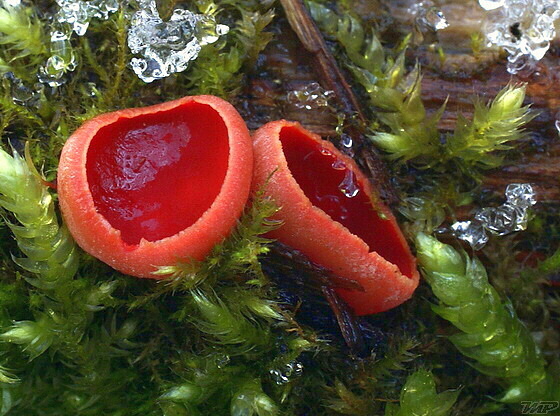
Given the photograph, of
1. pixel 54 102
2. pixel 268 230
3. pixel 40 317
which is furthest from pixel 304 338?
pixel 54 102

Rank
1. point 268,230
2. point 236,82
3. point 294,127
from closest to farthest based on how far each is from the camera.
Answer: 1. point 268,230
2. point 294,127
3. point 236,82

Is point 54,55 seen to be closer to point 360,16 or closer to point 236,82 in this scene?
point 236,82

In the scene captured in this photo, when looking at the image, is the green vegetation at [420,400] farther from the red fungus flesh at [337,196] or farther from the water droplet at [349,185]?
the water droplet at [349,185]

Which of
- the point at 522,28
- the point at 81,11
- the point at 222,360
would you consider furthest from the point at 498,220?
the point at 81,11

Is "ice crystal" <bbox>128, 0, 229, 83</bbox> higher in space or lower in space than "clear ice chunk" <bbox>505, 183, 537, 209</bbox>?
higher

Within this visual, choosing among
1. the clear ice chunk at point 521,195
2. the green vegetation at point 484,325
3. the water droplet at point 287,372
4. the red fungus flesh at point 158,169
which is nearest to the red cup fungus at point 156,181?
the red fungus flesh at point 158,169

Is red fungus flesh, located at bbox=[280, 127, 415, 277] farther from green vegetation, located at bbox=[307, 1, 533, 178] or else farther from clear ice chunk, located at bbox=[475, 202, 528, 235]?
clear ice chunk, located at bbox=[475, 202, 528, 235]

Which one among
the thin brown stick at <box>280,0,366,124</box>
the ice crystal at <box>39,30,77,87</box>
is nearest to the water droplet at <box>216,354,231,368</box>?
the thin brown stick at <box>280,0,366,124</box>
